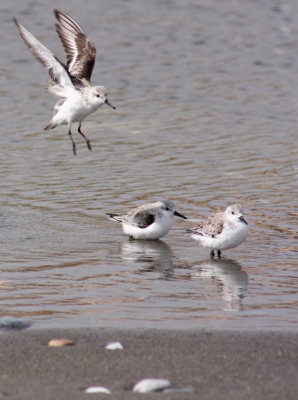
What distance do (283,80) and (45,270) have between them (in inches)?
467

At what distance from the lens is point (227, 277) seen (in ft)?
28.6

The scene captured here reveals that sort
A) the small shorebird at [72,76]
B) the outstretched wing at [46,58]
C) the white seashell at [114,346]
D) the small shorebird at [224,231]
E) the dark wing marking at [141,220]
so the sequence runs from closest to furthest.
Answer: the white seashell at [114,346], the small shorebird at [224,231], the dark wing marking at [141,220], the outstretched wing at [46,58], the small shorebird at [72,76]

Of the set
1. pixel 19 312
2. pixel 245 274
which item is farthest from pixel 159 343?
pixel 245 274

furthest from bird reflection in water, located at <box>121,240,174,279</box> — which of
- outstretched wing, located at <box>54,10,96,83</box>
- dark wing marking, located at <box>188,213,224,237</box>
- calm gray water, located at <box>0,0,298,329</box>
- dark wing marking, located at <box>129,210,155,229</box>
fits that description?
outstretched wing, located at <box>54,10,96,83</box>

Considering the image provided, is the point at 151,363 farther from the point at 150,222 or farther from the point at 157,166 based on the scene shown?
the point at 157,166

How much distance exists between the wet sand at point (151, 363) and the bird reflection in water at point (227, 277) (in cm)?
126

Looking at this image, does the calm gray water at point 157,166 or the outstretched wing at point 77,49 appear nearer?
the calm gray water at point 157,166

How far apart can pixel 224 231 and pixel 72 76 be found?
11.5 ft

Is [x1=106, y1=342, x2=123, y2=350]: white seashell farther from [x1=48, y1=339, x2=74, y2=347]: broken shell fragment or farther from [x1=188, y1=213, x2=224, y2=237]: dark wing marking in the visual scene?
[x1=188, y1=213, x2=224, y2=237]: dark wing marking

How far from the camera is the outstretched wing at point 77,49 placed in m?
11.7

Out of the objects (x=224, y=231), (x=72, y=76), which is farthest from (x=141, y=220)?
(x=72, y=76)

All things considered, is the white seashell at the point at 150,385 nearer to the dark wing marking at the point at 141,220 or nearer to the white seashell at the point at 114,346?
the white seashell at the point at 114,346

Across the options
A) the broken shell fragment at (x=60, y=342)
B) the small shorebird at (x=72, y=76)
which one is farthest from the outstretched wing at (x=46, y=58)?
the broken shell fragment at (x=60, y=342)

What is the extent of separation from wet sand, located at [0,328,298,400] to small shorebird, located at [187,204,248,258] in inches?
121
